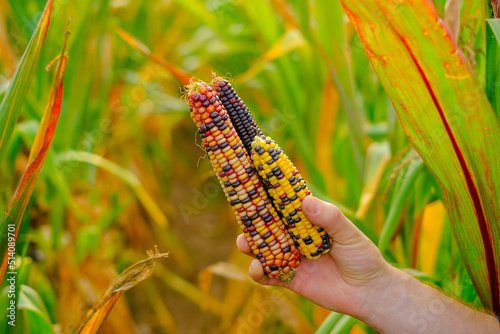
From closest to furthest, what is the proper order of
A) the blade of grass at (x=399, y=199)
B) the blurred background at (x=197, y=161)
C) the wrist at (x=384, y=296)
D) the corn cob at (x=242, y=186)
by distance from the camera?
the corn cob at (x=242, y=186)
the wrist at (x=384, y=296)
the blade of grass at (x=399, y=199)
the blurred background at (x=197, y=161)

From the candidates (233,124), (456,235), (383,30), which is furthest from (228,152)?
→ (456,235)

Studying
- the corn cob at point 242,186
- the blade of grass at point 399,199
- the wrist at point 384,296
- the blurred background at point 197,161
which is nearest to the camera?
the corn cob at point 242,186

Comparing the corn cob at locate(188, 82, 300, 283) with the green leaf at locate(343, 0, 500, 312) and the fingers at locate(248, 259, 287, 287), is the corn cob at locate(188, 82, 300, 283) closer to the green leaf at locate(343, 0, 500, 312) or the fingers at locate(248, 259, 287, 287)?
the fingers at locate(248, 259, 287, 287)

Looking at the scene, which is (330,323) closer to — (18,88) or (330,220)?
(330,220)

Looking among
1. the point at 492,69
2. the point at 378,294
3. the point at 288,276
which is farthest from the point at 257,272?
the point at 492,69

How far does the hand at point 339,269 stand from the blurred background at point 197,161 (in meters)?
0.09

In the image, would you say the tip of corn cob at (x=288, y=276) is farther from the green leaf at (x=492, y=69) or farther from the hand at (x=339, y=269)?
the green leaf at (x=492, y=69)

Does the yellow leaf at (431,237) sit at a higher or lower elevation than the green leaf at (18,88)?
lower

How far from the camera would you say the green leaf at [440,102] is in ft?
2.19

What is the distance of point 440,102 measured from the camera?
2.27ft

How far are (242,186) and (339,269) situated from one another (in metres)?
0.24

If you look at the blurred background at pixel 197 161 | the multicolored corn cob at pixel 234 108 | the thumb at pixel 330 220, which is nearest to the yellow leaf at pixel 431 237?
the blurred background at pixel 197 161

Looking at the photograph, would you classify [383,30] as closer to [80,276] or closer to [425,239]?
[425,239]

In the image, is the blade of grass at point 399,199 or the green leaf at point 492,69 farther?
the blade of grass at point 399,199
